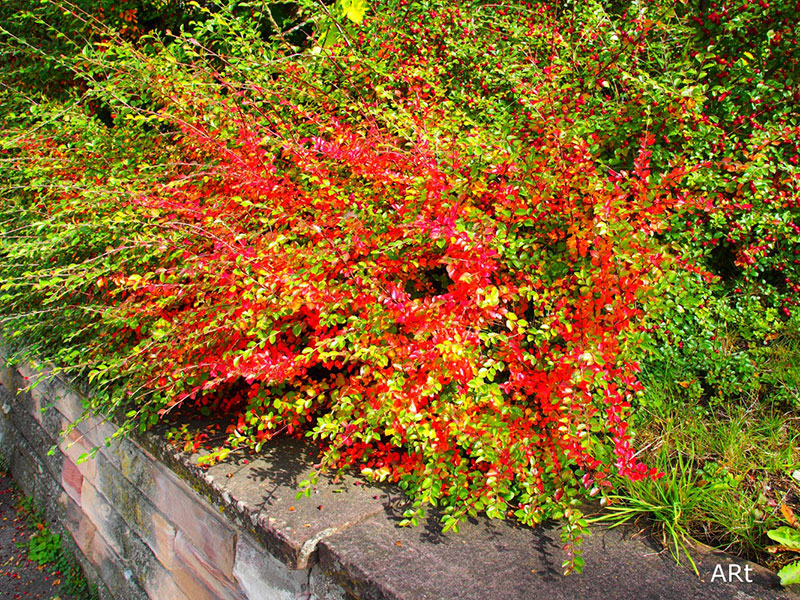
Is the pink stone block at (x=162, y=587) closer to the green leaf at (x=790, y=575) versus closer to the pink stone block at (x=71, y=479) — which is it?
the pink stone block at (x=71, y=479)

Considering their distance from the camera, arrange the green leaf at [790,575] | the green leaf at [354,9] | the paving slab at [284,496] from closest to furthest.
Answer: the green leaf at [790,575] → the paving slab at [284,496] → the green leaf at [354,9]

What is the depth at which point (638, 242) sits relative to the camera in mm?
1807

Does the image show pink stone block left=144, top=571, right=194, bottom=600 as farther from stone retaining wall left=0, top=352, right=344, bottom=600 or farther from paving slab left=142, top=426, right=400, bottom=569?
paving slab left=142, top=426, right=400, bottom=569

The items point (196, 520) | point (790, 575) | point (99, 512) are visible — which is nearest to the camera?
Result: point (790, 575)

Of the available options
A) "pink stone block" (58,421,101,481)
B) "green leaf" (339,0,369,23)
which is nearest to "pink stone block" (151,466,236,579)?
"pink stone block" (58,421,101,481)

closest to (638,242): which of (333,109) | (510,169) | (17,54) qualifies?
(510,169)

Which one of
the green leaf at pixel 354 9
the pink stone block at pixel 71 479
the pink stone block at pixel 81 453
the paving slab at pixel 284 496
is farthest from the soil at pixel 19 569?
the green leaf at pixel 354 9

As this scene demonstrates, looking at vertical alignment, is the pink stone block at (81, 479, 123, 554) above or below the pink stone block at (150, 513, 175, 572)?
below

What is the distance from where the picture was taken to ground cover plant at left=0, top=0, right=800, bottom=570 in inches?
72.6

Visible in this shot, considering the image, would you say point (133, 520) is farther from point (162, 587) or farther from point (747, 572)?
point (747, 572)

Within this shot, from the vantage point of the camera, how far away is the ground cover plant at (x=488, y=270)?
1.84 metres

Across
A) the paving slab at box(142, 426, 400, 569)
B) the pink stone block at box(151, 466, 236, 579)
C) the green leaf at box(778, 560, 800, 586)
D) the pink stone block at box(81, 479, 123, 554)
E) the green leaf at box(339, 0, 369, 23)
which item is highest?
the green leaf at box(339, 0, 369, 23)

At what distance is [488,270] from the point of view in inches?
75.4

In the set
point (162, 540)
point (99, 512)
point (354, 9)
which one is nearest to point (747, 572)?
point (162, 540)
